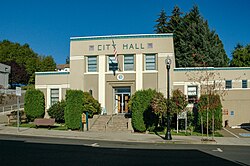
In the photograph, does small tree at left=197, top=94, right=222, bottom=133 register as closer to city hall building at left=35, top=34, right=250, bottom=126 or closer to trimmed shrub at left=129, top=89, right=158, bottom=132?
trimmed shrub at left=129, top=89, right=158, bottom=132

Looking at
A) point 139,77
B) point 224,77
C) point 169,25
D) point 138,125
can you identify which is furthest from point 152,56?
point 169,25

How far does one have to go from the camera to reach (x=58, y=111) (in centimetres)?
3002

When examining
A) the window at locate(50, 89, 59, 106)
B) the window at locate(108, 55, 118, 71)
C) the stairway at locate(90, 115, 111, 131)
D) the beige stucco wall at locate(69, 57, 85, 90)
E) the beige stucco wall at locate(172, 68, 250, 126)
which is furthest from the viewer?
the window at locate(50, 89, 59, 106)

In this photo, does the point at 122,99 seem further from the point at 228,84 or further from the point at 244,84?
the point at 244,84

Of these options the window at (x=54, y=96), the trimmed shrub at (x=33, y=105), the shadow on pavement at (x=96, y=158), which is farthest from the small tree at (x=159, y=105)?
the window at (x=54, y=96)

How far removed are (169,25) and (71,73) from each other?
35.1 metres

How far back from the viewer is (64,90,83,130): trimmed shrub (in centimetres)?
2523

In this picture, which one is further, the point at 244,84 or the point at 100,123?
the point at 244,84

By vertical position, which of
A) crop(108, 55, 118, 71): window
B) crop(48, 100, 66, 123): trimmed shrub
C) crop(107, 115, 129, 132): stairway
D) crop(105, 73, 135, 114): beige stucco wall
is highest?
crop(108, 55, 118, 71): window

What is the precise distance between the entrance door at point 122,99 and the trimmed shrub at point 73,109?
757cm

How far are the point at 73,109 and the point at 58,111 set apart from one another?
16.4 ft

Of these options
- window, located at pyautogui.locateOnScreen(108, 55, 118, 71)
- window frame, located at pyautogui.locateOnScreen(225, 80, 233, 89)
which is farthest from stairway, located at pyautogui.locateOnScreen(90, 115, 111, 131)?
window frame, located at pyautogui.locateOnScreen(225, 80, 233, 89)

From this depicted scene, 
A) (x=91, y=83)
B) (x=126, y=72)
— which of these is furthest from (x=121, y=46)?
(x=91, y=83)

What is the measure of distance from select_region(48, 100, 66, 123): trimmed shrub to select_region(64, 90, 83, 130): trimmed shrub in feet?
13.8
